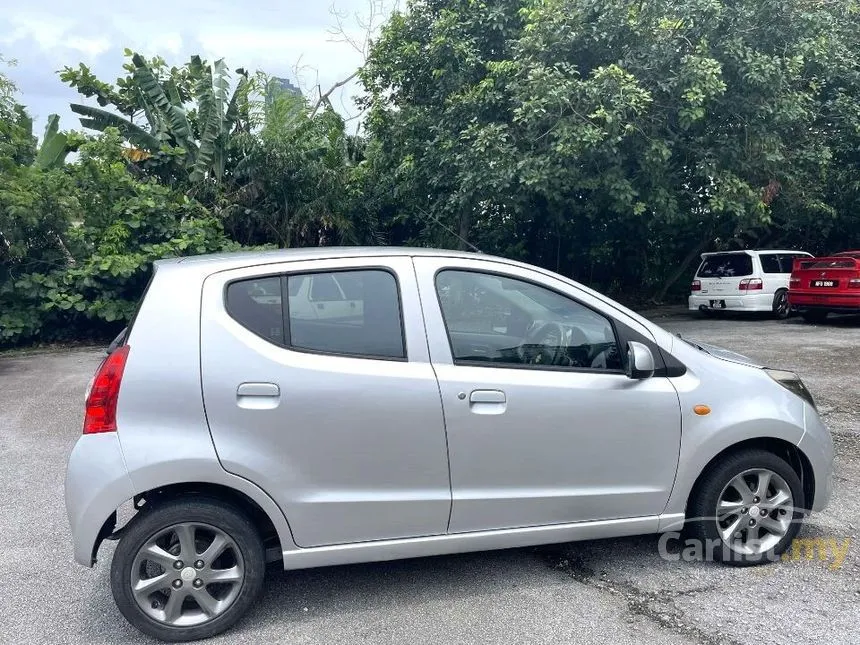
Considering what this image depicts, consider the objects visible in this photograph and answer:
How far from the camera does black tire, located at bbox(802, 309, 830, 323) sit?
46.7 ft

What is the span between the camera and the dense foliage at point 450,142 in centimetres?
1133

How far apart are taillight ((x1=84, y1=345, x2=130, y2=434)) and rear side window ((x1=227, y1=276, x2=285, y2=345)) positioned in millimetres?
508

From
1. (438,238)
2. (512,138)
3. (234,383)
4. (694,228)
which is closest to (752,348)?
(512,138)

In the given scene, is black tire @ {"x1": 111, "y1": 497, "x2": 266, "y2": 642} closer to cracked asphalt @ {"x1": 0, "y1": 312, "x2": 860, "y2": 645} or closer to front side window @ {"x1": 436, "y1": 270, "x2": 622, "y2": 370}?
cracked asphalt @ {"x1": 0, "y1": 312, "x2": 860, "y2": 645}

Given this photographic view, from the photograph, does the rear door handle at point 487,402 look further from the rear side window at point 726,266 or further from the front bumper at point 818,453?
the rear side window at point 726,266

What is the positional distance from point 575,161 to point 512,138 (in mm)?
1170

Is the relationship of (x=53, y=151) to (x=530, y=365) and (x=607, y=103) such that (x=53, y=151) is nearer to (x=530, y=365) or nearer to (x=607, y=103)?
(x=607, y=103)

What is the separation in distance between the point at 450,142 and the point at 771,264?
8.22 meters

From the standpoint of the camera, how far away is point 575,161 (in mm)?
11844

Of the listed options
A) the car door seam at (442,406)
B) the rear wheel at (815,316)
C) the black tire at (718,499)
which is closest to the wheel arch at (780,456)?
the black tire at (718,499)

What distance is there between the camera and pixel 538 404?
11.0ft

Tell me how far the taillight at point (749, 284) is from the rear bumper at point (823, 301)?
2.42 feet

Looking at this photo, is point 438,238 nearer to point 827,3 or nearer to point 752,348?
point 752,348

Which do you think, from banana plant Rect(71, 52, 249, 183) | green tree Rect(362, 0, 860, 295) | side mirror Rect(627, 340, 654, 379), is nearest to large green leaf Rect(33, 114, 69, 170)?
banana plant Rect(71, 52, 249, 183)
